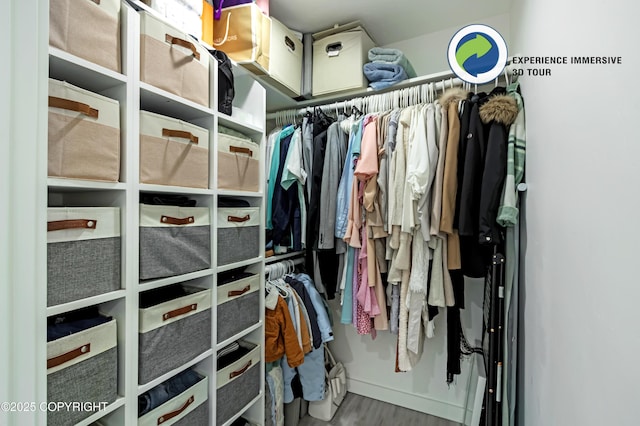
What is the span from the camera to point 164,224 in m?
1.04

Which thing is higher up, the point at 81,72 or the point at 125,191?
the point at 81,72

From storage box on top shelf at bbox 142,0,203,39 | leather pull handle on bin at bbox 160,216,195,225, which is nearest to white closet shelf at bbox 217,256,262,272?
leather pull handle on bin at bbox 160,216,195,225

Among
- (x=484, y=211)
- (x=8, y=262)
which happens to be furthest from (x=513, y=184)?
(x=8, y=262)

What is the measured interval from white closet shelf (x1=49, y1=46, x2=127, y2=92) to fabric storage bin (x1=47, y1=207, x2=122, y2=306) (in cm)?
40

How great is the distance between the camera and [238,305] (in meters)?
1.37

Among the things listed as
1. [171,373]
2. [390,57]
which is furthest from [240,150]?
[390,57]

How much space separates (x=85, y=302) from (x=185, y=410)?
0.60m

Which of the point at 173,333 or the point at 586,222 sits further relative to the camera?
the point at 173,333

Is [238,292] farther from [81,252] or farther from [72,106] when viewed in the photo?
[72,106]

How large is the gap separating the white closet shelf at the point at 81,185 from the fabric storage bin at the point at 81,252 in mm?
60

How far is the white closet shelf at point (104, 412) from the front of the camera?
31.9 inches

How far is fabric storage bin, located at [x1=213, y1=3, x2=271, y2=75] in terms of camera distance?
59.1 inches

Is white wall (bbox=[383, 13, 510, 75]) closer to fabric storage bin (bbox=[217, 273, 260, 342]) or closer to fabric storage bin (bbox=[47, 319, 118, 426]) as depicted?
fabric storage bin (bbox=[217, 273, 260, 342])

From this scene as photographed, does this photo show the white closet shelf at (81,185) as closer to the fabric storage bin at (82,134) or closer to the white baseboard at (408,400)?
the fabric storage bin at (82,134)
